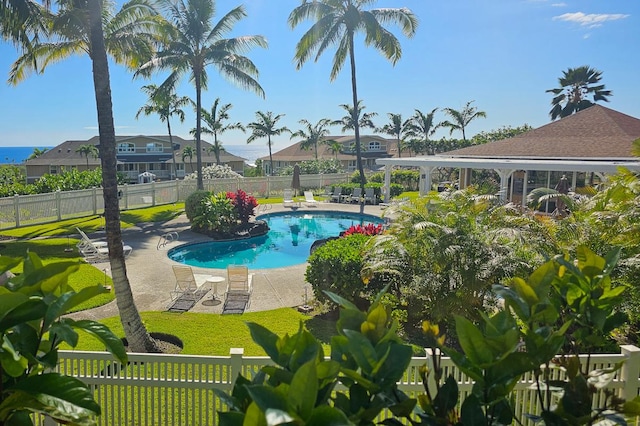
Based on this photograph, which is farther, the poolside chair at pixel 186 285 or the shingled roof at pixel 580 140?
the shingled roof at pixel 580 140

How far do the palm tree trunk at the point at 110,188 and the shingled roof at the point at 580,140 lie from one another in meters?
→ 18.8

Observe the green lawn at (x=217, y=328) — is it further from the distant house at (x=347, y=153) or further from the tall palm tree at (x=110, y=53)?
the distant house at (x=347, y=153)

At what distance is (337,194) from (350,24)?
9.27 m

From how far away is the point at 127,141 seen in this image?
52.1m

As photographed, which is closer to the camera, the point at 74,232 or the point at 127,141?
the point at 74,232

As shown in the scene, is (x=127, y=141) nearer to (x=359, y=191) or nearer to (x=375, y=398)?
(x=359, y=191)

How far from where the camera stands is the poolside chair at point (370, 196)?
89.9 ft

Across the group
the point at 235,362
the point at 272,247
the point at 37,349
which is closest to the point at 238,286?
the point at 235,362

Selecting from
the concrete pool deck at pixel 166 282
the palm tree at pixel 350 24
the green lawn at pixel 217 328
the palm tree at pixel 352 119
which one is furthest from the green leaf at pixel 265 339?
the palm tree at pixel 352 119

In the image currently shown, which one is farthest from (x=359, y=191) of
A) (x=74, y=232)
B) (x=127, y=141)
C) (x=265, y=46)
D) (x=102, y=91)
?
(x=127, y=141)

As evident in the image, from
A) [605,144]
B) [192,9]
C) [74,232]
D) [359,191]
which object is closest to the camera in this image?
[74,232]

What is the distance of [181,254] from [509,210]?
1077 centimetres

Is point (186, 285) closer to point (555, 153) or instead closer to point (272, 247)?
point (272, 247)

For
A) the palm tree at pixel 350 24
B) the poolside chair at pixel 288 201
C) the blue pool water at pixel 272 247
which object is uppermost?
the palm tree at pixel 350 24
